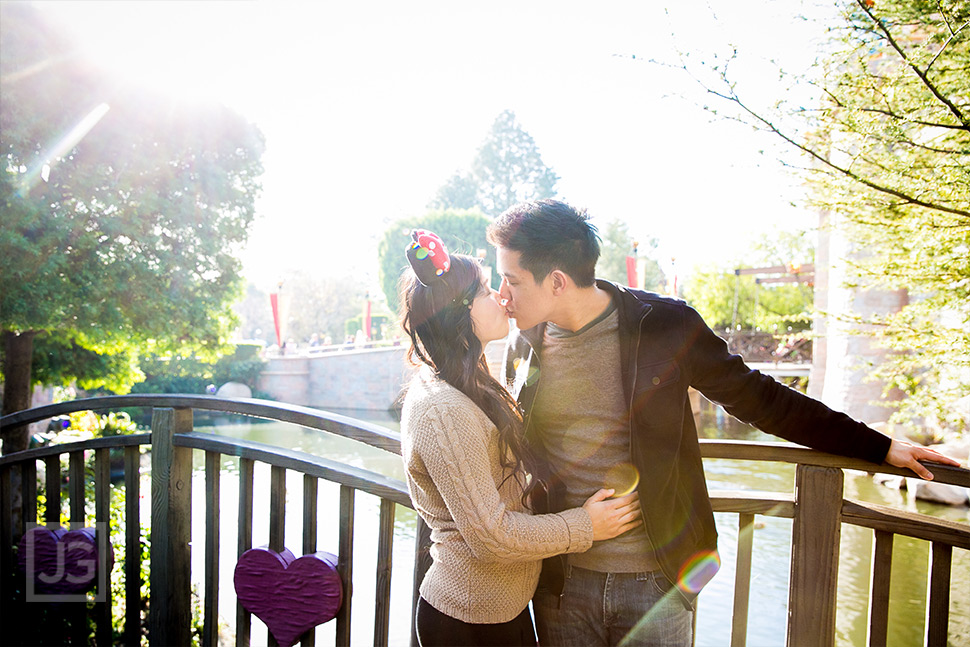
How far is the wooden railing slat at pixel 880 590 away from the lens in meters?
1.79

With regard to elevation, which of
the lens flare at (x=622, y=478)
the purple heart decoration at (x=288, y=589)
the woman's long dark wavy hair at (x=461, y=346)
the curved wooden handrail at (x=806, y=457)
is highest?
the woman's long dark wavy hair at (x=461, y=346)

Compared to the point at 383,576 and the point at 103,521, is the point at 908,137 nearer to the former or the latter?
the point at 383,576

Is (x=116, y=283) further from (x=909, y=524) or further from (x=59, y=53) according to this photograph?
(x=909, y=524)

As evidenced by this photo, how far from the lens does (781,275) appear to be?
2119cm

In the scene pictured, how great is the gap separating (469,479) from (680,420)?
594 mm

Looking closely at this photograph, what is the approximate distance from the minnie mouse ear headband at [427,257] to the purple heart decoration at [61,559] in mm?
1815

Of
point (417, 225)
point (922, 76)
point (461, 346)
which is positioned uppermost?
point (417, 225)

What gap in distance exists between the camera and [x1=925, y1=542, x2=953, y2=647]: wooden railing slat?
173 centimetres

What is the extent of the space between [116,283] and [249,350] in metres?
20.3

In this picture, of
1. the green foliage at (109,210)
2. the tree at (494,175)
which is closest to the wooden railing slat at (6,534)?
the green foliage at (109,210)

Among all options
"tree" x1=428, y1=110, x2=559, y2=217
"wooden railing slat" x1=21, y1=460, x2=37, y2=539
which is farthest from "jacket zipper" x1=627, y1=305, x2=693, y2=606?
"tree" x1=428, y1=110, x2=559, y2=217

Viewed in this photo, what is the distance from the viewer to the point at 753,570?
313 inches

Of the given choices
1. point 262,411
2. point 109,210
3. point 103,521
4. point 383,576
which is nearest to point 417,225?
point 109,210

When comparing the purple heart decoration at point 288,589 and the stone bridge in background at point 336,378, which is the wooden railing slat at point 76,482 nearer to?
the purple heart decoration at point 288,589
